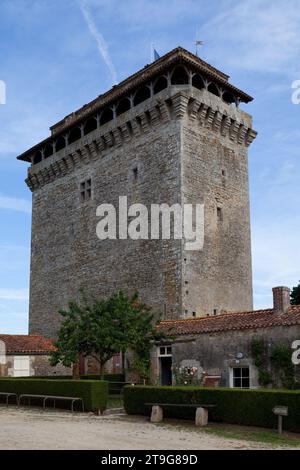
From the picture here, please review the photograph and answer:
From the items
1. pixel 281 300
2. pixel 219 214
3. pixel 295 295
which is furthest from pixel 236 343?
pixel 295 295

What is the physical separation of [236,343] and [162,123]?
13250 millimetres

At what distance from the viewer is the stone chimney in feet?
59.4

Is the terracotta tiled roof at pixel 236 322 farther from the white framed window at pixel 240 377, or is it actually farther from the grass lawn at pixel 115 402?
the grass lawn at pixel 115 402

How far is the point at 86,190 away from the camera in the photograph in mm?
32562

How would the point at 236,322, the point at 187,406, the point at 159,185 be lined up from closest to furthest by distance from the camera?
the point at 187,406
the point at 236,322
the point at 159,185

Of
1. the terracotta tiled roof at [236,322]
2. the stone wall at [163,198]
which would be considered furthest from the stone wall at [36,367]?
the terracotta tiled roof at [236,322]

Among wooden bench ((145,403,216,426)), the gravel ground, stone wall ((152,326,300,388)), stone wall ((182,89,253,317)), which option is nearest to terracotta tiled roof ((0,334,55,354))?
stone wall ((182,89,253,317))

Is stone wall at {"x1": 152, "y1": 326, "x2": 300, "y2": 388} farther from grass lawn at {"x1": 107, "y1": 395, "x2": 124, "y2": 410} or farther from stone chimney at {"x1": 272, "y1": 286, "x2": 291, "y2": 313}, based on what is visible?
grass lawn at {"x1": 107, "y1": 395, "x2": 124, "y2": 410}

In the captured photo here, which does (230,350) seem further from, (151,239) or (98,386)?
(151,239)

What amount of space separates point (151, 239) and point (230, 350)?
973cm

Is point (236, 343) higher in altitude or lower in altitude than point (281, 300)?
lower

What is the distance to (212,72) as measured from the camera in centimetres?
2873

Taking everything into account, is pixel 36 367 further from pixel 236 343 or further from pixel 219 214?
pixel 236 343

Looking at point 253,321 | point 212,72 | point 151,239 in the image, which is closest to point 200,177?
point 151,239
